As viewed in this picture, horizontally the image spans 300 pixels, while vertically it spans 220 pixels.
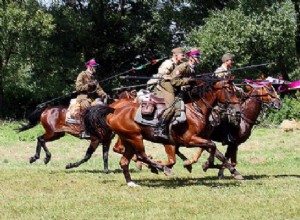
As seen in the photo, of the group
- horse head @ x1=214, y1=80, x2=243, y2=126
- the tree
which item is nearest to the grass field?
horse head @ x1=214, y1=80, x2=243, y2=126

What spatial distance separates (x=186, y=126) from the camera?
12.3 metres

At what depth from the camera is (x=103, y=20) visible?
136ft

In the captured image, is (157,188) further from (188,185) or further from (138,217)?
(138,217)

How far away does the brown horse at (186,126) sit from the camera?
12.3 m

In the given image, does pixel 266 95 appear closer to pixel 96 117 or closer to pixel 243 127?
pixel 243 127

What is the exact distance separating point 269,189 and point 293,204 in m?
1.79

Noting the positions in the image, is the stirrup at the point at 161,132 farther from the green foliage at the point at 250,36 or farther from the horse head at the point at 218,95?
the green foliage at the point at 250,36

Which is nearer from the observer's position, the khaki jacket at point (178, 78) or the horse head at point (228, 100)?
the khaki jacket at point (178, 78)

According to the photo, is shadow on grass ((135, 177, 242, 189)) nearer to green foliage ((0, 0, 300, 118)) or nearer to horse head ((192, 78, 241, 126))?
horse head ((192, 78, 241, 126))

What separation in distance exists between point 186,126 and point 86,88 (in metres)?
4.68

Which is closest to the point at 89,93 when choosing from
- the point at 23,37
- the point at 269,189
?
the point at 269,189

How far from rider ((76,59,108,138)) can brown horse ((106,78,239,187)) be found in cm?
320

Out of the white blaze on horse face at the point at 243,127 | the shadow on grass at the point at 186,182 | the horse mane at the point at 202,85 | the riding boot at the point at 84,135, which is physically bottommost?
the shadow on grass at the point at 186,182

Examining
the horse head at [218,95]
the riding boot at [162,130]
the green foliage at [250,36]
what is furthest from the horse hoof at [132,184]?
the green foliage at [250,36]
